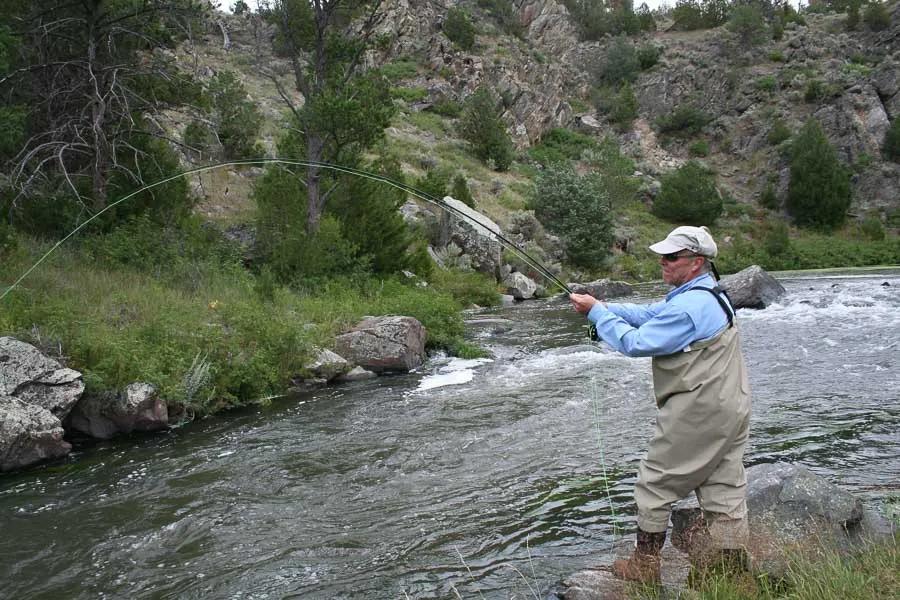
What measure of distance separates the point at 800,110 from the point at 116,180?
52.6m

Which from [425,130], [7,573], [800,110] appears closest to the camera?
[7,573]

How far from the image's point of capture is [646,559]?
3.47 meters

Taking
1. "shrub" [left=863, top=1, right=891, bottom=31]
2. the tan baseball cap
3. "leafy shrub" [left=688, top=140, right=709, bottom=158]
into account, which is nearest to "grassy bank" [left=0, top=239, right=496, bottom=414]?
the tan baseball cap

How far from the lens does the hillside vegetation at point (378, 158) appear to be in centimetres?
1056

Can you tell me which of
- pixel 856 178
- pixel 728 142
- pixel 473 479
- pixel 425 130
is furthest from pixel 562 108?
pixel 473 479

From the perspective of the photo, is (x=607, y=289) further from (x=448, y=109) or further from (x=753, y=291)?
(x=448, y=109)

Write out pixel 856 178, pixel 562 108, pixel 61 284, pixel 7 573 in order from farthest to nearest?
1. pixel 562 108
2. pixel 856 178
3. pixel 61 284
4. pixel 7 573

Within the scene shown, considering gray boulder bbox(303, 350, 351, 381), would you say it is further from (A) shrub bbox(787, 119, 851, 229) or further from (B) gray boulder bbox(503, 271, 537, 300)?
(A) shrub bbox(787, 119, 851, 229)

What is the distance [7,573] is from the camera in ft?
15.0

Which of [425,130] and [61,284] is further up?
[425,130]

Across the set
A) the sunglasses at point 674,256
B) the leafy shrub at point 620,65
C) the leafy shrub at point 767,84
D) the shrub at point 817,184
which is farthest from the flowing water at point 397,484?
the leafy shrub at point 620,65

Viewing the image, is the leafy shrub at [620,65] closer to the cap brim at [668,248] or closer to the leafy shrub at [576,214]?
the leafy shrub at [576,214]

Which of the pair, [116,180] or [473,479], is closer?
[473,479]

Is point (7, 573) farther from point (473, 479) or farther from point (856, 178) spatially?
point (856, 178)
